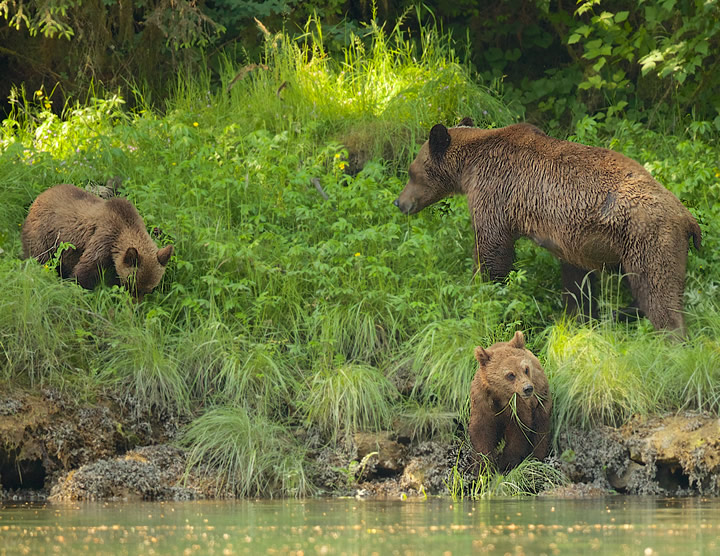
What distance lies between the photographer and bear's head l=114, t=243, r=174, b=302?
28.9 ft

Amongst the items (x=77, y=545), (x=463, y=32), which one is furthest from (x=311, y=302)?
(x=463, y=32)

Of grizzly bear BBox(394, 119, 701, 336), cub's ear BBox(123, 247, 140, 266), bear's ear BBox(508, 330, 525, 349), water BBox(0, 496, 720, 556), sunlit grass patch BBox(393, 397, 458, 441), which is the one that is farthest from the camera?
cub's ear BBox(123, 247, 140, 266)

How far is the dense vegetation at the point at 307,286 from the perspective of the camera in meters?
7.98

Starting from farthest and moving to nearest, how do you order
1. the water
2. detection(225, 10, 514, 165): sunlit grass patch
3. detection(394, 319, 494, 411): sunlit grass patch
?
detection(225, 10, 514, 165): sunlit grass patch, detection(394, 319, 494, 411): sunlit grass patch, the water

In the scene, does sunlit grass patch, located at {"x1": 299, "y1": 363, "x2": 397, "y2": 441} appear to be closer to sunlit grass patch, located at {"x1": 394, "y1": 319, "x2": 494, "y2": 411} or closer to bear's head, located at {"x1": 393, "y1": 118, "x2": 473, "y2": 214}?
sunlit grass patch, located at {"x1": 394, "y1": 319, "x2": 494, "y2": 411}

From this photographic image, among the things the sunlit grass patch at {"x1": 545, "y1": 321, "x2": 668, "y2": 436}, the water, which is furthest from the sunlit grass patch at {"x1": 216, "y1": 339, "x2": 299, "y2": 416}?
the sunlit grass patch at {"x1": 545, "y1": 321, "x2": 668, "y2": 436}

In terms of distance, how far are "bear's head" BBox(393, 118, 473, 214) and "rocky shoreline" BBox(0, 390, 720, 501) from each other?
2.70 m

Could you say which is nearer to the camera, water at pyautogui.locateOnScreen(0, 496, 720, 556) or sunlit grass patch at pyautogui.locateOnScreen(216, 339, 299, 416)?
water at pyautogui.locateOnScreen(0, 496, 720, 556)

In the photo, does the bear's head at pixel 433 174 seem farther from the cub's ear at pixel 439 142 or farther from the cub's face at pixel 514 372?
the cub's face at pixel 514 372

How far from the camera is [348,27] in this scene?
1290cm

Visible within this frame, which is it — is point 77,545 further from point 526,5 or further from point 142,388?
point 526,5

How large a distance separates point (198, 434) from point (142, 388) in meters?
0.61

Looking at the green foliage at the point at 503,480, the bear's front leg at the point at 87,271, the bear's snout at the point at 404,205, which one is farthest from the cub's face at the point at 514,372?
the bear's front leg at the point at 87,271

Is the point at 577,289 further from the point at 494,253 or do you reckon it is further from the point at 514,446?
the point at 514,446
